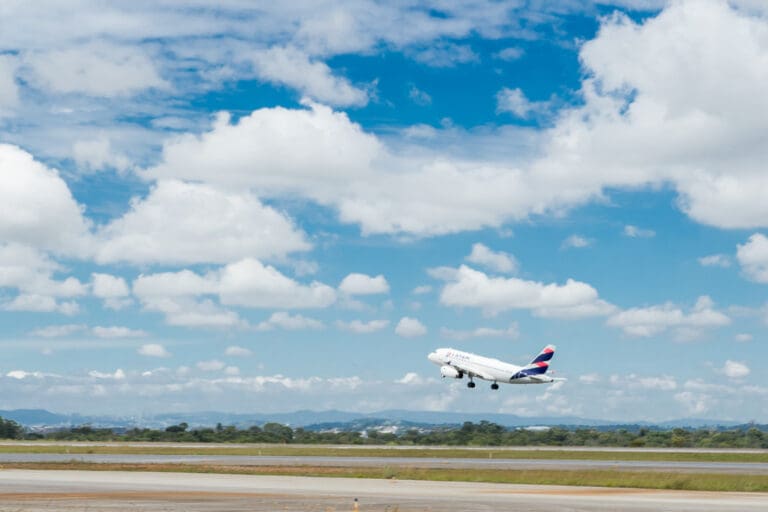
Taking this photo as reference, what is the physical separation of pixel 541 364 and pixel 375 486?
8644cm

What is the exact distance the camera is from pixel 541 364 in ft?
470

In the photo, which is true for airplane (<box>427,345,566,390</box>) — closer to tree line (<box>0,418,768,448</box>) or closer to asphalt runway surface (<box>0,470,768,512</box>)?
tree line (<box>0,418,768,448</box>)

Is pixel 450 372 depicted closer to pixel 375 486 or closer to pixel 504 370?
pixel 504 370

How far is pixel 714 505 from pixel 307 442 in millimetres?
125434

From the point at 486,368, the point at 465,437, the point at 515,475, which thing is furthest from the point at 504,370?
the point at 515,475

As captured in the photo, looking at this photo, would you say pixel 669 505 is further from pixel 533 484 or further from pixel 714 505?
pixel 533 484

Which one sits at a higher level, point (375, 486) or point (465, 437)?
point (465, 437)

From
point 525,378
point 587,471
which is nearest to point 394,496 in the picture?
point 587,471

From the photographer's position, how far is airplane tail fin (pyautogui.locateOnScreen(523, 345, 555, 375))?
143250mm

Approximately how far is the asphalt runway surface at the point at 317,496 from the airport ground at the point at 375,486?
0.05 m

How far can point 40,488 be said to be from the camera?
55.5m

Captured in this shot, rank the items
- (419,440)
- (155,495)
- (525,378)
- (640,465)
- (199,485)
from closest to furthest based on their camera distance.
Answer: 1. (155,495)
2. (199,485)
3. (640,465)
4. (525,378)
5. (419,440)

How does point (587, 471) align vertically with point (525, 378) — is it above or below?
below

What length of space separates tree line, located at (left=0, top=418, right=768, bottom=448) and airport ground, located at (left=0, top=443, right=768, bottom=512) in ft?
199
